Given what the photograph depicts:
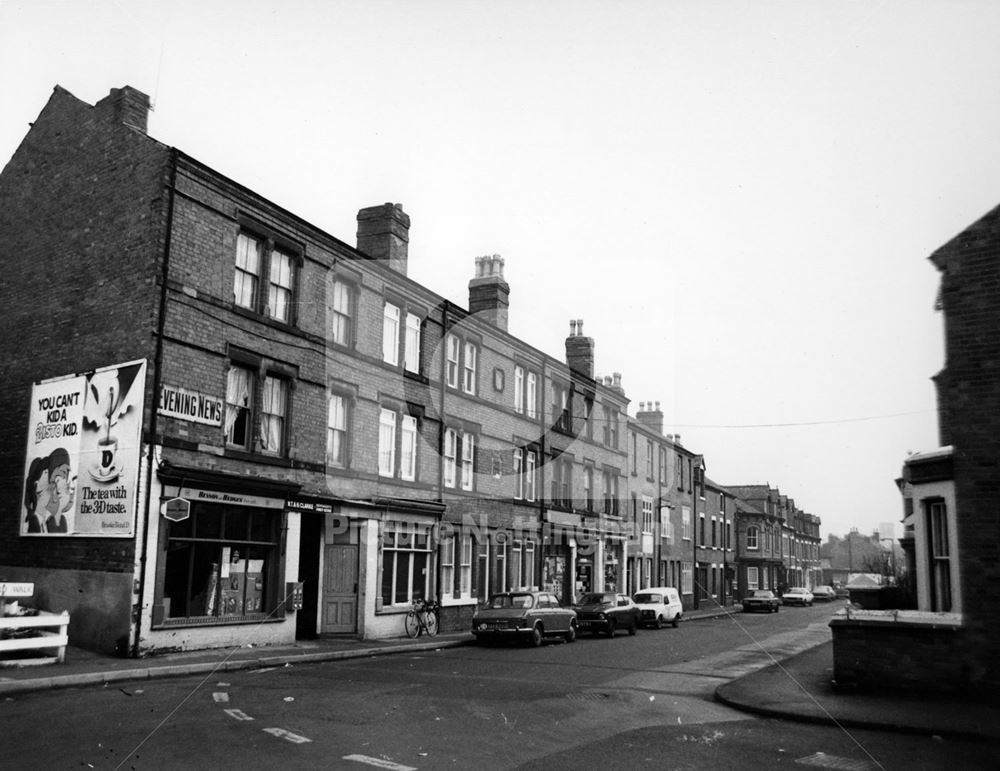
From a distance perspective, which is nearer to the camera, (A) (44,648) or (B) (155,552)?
(A) (44,648)

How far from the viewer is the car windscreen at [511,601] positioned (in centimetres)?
2534

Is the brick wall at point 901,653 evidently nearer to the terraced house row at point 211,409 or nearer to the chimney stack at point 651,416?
the terraced house row at point 211,409

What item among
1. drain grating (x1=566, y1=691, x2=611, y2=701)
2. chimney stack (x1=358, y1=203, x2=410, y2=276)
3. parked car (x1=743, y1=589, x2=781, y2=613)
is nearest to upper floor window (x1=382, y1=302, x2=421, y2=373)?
chimney stack (x1=358, y1=203, x2=410, y2=276)

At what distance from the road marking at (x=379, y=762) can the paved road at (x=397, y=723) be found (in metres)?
0.03

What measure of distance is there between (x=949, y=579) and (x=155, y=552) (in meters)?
14.9

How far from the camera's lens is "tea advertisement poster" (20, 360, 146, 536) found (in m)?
17.8

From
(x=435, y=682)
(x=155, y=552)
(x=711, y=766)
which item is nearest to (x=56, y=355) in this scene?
(x=155, y=552)

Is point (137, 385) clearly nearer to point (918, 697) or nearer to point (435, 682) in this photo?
point (435, 682)

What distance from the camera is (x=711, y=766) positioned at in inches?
351

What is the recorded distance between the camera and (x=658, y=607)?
37281mm

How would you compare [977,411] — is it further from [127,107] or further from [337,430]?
[127,107]

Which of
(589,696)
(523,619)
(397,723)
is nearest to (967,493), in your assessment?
(589,696)

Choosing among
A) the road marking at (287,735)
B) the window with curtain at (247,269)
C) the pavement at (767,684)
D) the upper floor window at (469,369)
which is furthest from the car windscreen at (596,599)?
the road marking at (287,735)

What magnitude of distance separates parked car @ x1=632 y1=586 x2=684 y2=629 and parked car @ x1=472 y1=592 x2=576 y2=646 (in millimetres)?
10802
